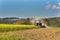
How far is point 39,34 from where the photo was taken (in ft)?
5.27

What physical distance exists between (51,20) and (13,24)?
37 centimetres

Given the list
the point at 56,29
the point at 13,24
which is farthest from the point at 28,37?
the point at 56,29

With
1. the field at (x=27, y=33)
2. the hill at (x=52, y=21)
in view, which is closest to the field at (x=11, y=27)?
the field at (x=27, y=33)

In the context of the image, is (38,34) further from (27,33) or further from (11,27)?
(11,27)

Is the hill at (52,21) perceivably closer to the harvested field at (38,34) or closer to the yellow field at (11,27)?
the harvested field at (38,34)

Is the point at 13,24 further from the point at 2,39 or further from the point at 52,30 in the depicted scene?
the point at 52,30

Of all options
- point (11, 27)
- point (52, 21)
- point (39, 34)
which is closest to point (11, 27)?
point (11, 27)

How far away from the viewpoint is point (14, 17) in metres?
1.62

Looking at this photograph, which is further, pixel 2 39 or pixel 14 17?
pixel 14 17

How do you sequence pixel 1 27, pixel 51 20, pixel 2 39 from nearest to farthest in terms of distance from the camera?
pixel 2 39 → pixel 1 27 → pixel 51 20

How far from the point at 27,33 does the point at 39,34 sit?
11 centimetres

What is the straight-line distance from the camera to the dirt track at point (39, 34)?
1560 mm

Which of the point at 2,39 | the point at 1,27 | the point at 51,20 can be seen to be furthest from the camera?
the point at 51,20

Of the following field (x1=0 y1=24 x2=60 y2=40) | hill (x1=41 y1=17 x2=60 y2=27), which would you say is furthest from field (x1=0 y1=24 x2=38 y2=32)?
hill (x1=41 y1=17 x2=60 y2=27)
